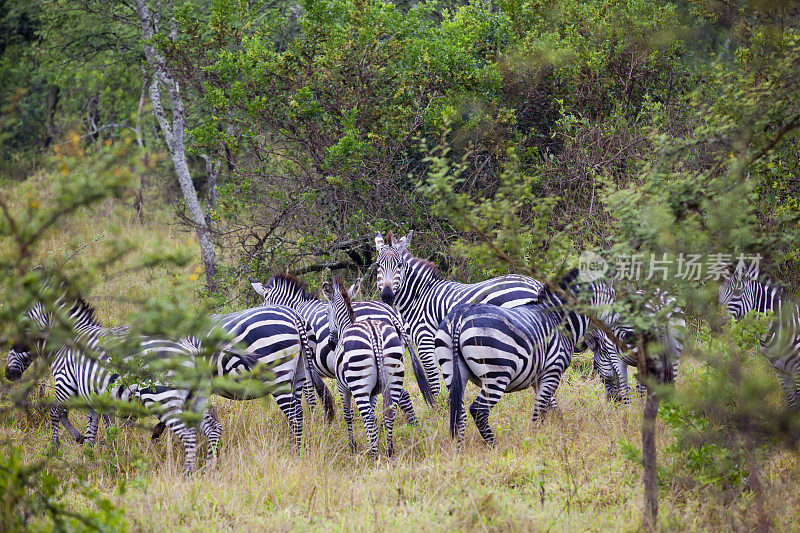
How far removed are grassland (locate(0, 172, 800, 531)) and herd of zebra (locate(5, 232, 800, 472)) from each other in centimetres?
27

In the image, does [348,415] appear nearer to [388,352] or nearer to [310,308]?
[388,352]

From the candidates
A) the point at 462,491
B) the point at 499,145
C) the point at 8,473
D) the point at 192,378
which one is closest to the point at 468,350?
the point at 462,491

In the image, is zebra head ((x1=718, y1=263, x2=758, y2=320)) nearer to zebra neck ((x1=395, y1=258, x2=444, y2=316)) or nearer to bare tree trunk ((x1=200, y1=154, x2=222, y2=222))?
zebra neck ((x1=395, y1=258, x2=444, y2=316))

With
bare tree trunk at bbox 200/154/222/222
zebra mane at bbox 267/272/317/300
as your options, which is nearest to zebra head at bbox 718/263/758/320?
zebra mane at bbox 267/272/317/300

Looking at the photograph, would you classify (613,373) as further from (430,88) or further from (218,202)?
(218,202)

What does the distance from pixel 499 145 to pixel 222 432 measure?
608cm

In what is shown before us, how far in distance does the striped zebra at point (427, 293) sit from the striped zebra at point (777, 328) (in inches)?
81.7

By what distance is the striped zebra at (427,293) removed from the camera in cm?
733

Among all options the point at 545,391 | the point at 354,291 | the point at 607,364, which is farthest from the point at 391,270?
the point at 607,364

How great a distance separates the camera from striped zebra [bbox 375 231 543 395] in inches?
289

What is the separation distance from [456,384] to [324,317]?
1.71m

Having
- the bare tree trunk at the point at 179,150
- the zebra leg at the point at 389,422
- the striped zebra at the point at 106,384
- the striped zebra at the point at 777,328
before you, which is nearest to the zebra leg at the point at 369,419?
the zebra leg at the point at 389,422

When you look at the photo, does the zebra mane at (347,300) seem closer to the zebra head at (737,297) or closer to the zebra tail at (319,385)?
the zebra tail at (319,385)

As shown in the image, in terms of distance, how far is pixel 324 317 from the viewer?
6.80 metres
